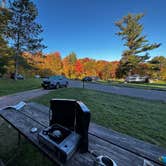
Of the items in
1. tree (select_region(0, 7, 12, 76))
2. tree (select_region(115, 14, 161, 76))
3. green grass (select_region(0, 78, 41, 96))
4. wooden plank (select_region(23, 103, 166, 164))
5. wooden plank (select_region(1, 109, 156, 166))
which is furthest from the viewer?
→ tree (select_region(115, 14, 161, 76))

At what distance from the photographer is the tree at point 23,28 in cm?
1512

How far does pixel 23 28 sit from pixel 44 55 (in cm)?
450

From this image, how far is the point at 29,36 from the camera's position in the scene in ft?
53.5

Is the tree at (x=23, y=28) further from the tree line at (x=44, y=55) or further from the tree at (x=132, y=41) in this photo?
the tree at (x=132, y=41)

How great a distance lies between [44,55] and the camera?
1866 centimetres

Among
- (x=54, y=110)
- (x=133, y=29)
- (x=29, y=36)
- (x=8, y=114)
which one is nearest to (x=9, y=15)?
(x=29, y=36)

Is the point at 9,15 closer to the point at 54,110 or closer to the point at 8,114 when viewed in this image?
the point at 8,114

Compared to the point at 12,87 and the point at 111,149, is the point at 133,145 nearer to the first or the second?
the point at 111,149

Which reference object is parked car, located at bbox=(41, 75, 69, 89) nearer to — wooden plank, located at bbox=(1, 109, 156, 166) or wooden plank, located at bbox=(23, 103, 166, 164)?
wooden plank, located at bbox=(1, 109, 156, 166)

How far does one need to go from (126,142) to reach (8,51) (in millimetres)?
Result: 18429

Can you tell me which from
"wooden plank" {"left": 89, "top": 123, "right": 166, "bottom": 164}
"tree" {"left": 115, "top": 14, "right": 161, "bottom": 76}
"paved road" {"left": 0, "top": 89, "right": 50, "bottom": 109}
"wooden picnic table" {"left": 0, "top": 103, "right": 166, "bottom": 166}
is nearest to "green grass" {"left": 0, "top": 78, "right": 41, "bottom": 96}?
"paved road" {"left": 0, "top": 89, "right": 50, "bottom": 109}

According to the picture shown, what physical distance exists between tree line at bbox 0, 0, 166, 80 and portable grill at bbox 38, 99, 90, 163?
1508 cm

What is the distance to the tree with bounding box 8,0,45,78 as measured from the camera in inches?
595

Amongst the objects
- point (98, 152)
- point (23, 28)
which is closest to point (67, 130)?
point (98, 152)
